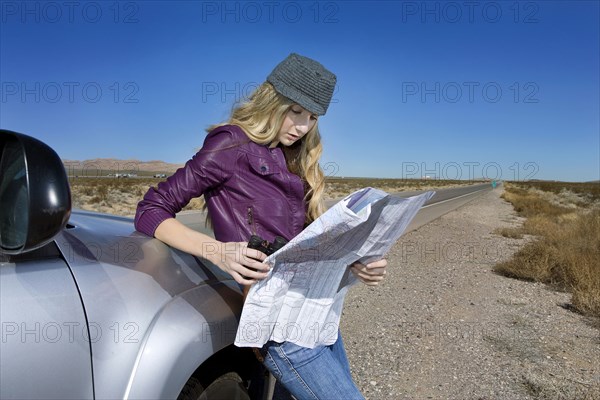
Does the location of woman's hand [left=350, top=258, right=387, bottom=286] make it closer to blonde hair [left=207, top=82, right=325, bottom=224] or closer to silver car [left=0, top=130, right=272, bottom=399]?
blonde hair [left=207, top=82, right=325, bottom=224]

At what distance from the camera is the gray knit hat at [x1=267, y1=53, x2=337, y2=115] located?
170cm

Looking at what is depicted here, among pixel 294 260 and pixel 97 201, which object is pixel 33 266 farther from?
pixel 97 201

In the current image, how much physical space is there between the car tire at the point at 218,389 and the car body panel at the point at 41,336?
0.32 meters

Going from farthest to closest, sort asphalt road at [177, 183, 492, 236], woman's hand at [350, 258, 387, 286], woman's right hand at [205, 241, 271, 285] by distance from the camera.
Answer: asphalt road at [177, 183, 492, 236] < woman's hand at [350, 258, 387, 286] < woman's right hand at [205, 241, 271, 285]

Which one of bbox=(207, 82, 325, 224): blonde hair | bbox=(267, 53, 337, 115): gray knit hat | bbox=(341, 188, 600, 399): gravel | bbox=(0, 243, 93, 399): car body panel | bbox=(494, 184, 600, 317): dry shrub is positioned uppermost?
bbox=(267, 53, 337, 115): gray knit hat

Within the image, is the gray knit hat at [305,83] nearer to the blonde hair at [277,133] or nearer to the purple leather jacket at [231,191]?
the blonde hair at [277,133]

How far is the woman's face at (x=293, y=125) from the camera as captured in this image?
176 cm

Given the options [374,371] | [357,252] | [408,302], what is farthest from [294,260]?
[408,302]

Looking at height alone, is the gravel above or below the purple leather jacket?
below

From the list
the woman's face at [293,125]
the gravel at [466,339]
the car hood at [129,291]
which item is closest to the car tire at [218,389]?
the car hood at [129,291]

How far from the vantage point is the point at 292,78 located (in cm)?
170

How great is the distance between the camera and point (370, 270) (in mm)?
1607
